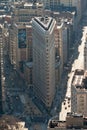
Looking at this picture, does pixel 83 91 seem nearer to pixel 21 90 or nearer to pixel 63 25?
pixel 21 90

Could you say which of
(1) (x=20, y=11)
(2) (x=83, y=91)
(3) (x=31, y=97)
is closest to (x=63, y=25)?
(1) (x=20, y=11)

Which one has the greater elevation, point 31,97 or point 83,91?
point 83,91

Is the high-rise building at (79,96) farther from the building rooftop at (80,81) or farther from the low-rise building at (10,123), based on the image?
the low-rise building at (10,123)

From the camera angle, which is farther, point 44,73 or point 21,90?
point 21,90

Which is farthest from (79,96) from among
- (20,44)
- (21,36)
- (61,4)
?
(61,4)

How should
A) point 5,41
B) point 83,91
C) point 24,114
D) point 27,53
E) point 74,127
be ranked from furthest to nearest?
1. point 5,41
2. point 27,53
3. point 24,114
4. point 83,91
5. point 74,127

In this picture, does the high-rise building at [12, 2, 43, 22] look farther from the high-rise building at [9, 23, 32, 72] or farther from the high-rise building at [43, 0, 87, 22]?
the high-rise building at [43, 0, 87, 22]

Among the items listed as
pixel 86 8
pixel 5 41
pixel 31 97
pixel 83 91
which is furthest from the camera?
pixel 86 8

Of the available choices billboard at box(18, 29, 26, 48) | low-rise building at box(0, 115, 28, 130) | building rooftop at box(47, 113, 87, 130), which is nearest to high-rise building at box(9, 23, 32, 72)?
billboard at box(18, 29, 26, 48)

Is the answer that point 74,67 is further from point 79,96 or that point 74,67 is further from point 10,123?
point 79,96
